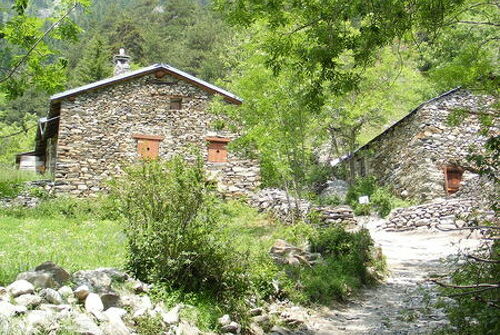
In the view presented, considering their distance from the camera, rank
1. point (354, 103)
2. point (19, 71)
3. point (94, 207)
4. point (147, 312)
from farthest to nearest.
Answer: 1. point (354, 103)
2. point (94, 207)
3. point (19, 71)
4. point (147, 312)

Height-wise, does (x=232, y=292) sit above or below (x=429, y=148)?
below

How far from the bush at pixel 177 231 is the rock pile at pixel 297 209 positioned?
268 inches

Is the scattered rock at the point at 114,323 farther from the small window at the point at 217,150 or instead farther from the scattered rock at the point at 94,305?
the small window at the point at 217,150

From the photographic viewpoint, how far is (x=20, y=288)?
458 cm

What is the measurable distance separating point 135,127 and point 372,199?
10.7 m

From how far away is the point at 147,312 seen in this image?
505 centimetres

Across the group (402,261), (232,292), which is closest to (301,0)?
(232,292)

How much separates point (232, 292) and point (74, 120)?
14.5 m

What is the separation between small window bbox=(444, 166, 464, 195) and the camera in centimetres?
2083

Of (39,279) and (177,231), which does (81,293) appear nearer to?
(39,279)

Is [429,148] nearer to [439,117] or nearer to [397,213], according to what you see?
[439,117]

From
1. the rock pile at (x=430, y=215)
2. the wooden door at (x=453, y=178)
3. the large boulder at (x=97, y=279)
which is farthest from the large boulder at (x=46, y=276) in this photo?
the wooden door at (x=453, y=178)

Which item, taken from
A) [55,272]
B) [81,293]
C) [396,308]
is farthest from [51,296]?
[396,308]

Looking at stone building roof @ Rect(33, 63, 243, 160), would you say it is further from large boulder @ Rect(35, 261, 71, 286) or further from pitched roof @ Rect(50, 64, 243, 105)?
large boulder @ Rect(35, 261, 71, 286)
